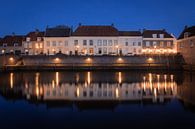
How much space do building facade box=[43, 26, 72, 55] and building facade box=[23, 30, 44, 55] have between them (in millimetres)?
3579

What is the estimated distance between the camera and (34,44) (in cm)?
6556

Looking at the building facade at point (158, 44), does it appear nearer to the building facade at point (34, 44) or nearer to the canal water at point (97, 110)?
the building facade at point (34, 44)

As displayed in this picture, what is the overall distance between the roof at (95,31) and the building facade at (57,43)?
2.83 metres

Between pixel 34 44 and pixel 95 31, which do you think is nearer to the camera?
pixel 95 31

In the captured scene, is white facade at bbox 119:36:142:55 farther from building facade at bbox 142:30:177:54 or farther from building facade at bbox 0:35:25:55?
building facade at bbox 0:35:25:55

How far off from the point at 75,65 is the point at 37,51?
1827cm

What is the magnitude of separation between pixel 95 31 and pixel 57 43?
9374 millimetres

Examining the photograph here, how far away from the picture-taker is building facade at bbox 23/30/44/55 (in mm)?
64938

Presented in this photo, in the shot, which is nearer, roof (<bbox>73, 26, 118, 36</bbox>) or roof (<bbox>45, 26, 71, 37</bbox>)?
roof (<bbox>73, 26, 118, 36</bbox>)

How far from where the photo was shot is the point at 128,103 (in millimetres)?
17406

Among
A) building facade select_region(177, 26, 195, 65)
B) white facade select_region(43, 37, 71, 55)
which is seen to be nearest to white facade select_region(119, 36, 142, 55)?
building facade select_region(177, 26, 195, 65)

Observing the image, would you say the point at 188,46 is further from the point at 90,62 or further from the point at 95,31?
the point at 95,31

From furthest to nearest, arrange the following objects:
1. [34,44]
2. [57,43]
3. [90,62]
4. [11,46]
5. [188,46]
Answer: [11,46] → [34,44] → [57,43] → [90,62] → [188,46]

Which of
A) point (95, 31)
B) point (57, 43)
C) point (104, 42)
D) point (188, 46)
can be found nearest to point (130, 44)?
point (104, 42)
